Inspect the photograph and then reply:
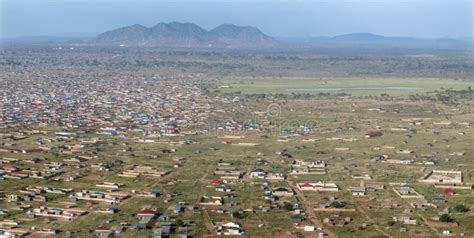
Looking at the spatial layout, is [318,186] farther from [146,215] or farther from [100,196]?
[100,196]

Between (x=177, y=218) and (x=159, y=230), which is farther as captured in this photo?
(x=177, y=218)

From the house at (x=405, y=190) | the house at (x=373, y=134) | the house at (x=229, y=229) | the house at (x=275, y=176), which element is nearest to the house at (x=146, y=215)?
the house at (x=229, y=229)

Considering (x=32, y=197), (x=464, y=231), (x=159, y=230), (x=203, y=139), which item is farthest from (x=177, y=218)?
(x=203, y=139)

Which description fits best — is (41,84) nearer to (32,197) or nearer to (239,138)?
(239,138)

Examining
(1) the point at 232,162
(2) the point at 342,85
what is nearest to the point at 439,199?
(1) the point at 232,162

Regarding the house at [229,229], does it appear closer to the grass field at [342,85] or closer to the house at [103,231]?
the house at [103,231]

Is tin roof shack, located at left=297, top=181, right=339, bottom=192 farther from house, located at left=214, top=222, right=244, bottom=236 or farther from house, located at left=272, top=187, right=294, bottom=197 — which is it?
house, located at left=214, top=222, right=244, bottom=236
